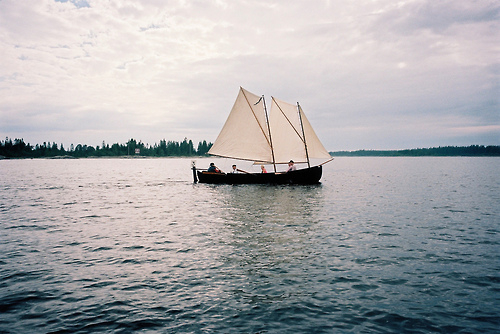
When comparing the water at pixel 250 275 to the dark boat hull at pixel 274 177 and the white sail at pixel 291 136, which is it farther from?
the white sail at pixel 291 136

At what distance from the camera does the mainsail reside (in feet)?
171

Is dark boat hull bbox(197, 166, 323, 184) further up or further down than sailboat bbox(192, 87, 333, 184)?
further down

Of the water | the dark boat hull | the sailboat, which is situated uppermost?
the sailboat

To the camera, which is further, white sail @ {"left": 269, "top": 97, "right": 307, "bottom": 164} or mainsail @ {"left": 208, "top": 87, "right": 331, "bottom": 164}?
white sail @ {"left": 269, "top": 97, "right": 307, "bottom": 164}

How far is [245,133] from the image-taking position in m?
52.5

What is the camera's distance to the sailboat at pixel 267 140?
2058 inches

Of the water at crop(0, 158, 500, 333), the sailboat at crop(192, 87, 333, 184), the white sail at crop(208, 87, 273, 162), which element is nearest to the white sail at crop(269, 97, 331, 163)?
the sailboat at crop(192, 87, 333, 184)

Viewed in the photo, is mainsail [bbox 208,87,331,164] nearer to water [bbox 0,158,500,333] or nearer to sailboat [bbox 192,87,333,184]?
sailboat [bbox 192,87,333,184]

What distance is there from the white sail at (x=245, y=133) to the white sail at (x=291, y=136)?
205 cm

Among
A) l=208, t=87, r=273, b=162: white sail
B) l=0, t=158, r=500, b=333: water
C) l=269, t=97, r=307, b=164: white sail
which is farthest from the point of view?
l=269, t=97, r=307, b=164: white sail

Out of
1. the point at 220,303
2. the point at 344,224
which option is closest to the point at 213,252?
the point at 220,303

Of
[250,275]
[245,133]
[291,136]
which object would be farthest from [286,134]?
[250,275]

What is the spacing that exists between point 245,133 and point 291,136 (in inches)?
304

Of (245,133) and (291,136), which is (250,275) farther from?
(291,136)
